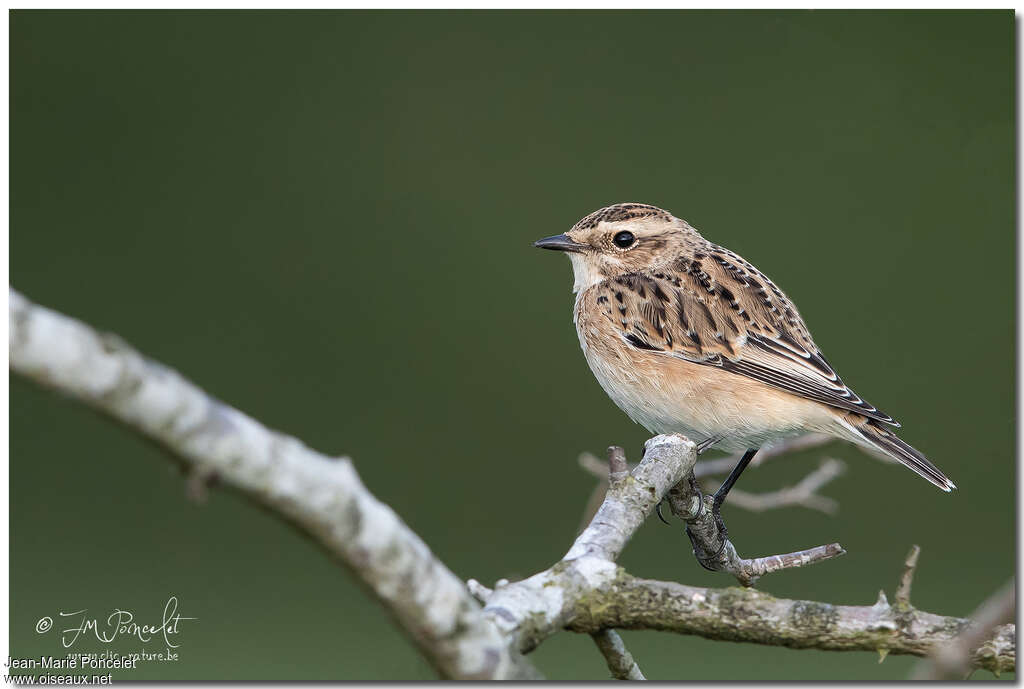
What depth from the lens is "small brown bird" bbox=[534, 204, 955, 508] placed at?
4227 mm

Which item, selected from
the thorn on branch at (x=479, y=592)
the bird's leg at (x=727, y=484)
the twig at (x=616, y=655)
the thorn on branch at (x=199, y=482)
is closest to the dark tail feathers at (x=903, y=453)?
the bird's leg at (x=727, y=484)

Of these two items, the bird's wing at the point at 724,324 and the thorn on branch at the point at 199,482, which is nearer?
the thorn on branch at the point at 199,482

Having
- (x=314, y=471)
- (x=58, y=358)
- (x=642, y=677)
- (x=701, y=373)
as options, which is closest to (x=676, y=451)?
(x=642, y=677)

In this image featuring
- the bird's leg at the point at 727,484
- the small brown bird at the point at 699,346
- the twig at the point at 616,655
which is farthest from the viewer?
the small brown bird at the point at 699,346

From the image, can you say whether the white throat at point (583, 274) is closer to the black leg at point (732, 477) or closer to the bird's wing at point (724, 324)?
the bird's wing at point (724, 324)

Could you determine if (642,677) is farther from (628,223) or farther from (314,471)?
(628,223)

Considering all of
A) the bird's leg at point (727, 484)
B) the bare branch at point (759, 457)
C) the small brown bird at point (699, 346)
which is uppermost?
the small brown bird at point (699, 346)

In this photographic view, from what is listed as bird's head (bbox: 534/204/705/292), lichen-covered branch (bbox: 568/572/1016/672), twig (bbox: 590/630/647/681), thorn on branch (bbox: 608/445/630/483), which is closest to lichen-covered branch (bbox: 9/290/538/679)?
lichen-covered branch (bbox: 568/572/1016/672)

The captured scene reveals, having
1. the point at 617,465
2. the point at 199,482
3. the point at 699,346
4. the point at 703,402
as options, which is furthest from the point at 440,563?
the point at 699,346

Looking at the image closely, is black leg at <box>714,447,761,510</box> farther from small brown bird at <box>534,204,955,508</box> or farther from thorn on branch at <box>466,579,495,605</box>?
thorn on branch at <box>466,579,495,605</box>

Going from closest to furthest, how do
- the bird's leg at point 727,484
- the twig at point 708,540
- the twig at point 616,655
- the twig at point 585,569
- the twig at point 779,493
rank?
the twig at point 585,569 < the twig at point 616,655 < the twig at point 708,540 < the bird's leg at point 727,484 < the twig at point 779,493

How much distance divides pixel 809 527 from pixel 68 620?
18.1 ft

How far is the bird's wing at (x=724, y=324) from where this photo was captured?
14.1 feet

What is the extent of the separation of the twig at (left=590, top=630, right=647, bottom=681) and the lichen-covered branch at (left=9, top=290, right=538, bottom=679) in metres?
0.72
